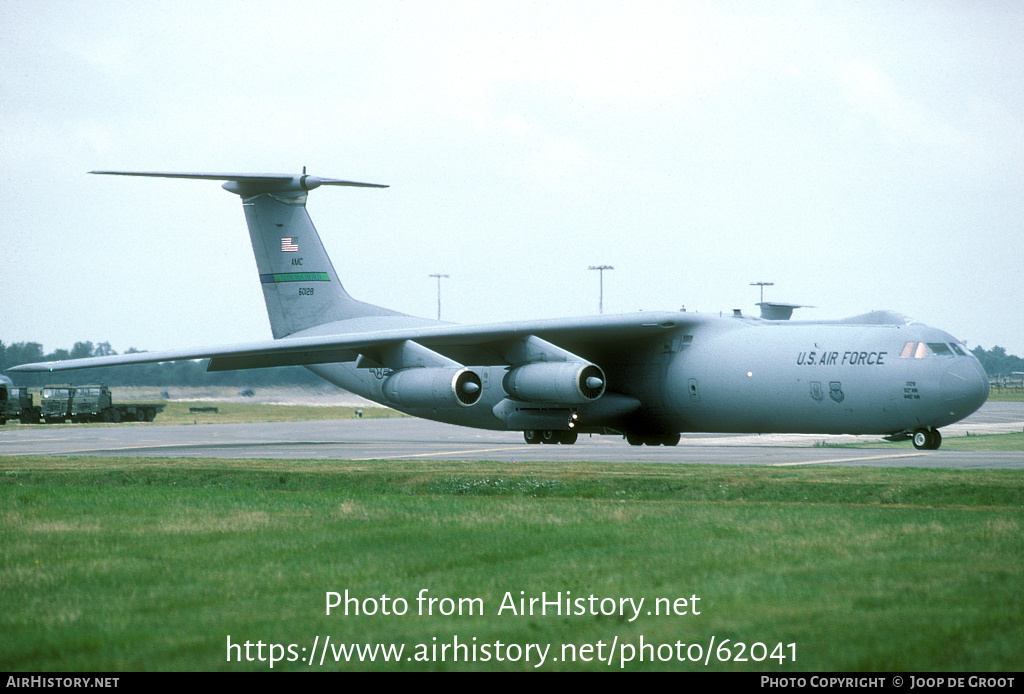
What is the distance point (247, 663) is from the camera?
5.24m

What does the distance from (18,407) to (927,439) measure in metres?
45.3

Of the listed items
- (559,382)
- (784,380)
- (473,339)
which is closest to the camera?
(784,380)

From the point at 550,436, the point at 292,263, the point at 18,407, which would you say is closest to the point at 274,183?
the point at 292,263

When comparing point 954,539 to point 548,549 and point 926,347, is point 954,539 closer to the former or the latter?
point 548,549

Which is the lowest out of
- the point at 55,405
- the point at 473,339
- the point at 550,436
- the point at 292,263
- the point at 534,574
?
the point at 55,405

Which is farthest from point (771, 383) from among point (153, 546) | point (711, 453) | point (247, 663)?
point (247, 663)

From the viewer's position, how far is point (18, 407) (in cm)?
5309

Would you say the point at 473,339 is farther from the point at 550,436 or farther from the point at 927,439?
the point at 927,439

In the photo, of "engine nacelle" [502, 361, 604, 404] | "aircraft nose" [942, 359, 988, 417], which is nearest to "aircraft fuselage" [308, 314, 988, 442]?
"aircraft nose" [942, 359, 988, 417]

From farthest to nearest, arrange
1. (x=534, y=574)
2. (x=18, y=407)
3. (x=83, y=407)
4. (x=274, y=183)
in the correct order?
(x=18, y=407) → (x=83, y=407) → (x=274, y=183) → (x=534, y=574)

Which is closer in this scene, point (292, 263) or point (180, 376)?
point (292, 263)

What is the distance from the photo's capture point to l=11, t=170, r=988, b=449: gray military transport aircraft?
22.0 meters

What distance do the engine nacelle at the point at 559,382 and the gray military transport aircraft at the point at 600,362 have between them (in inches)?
1.4

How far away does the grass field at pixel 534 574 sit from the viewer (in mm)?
5391
